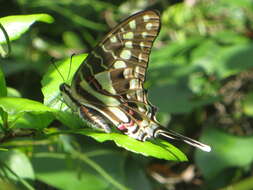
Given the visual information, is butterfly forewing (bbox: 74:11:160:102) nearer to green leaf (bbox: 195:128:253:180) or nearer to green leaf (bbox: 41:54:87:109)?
green leaf (bbox: 41:54:87:109)

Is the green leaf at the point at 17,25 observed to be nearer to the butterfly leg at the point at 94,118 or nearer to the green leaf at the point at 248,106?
the butterfly leg at the point at 94,118

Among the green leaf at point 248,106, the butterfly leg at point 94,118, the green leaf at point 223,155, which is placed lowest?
the green leaf at point 223,155

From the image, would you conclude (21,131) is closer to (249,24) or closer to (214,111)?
(214,111)

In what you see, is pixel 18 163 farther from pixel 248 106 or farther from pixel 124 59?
pixel 248 106

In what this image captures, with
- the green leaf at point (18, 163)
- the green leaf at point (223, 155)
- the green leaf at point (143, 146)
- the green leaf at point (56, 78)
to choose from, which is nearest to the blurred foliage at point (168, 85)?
the green leaf at point (223, 155)

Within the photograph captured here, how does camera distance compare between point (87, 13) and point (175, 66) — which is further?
point (87, 13)

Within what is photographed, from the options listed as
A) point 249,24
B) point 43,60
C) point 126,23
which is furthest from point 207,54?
point 126,23

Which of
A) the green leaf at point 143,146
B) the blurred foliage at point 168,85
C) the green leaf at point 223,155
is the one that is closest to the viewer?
the green leaf at point 143,146

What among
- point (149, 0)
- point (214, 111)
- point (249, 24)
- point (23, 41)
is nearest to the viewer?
point (23, 41)
